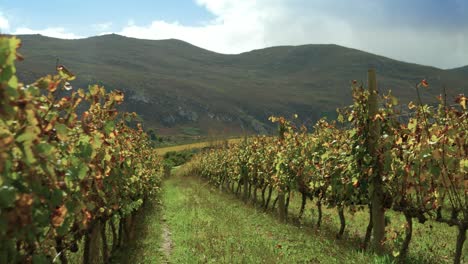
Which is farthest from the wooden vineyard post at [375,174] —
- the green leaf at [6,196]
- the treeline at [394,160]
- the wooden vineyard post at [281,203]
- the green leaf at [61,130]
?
the green leaf at [6,196]

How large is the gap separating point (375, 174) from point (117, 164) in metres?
5.95

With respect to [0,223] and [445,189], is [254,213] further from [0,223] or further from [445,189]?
[0,223]

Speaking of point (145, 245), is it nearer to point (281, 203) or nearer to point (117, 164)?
point (117, 164)

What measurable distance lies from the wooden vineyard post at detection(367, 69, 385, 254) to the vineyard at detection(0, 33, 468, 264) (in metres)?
0.02

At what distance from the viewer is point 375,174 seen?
10.6 meters

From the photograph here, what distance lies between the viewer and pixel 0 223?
306 cm

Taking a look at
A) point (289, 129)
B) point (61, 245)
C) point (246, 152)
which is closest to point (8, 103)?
point (61, 245)

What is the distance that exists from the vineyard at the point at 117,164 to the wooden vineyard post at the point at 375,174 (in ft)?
0.08

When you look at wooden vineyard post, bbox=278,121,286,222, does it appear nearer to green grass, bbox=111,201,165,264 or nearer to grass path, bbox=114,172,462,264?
grass path, bbox=114,172,462,264

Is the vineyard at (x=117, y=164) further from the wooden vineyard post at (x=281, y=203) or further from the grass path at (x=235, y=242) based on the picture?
the grass path at (x=235, y=242)

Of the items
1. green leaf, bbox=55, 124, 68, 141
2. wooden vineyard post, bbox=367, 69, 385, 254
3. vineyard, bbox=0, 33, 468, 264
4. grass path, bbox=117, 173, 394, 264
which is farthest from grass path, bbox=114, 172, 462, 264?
green leaf, bbox=55, 124, 68, 141

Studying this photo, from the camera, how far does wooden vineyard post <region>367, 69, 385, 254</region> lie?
10656 mm

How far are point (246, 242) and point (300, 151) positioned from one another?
5.81 m

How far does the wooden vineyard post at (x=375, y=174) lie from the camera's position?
10.7 m
